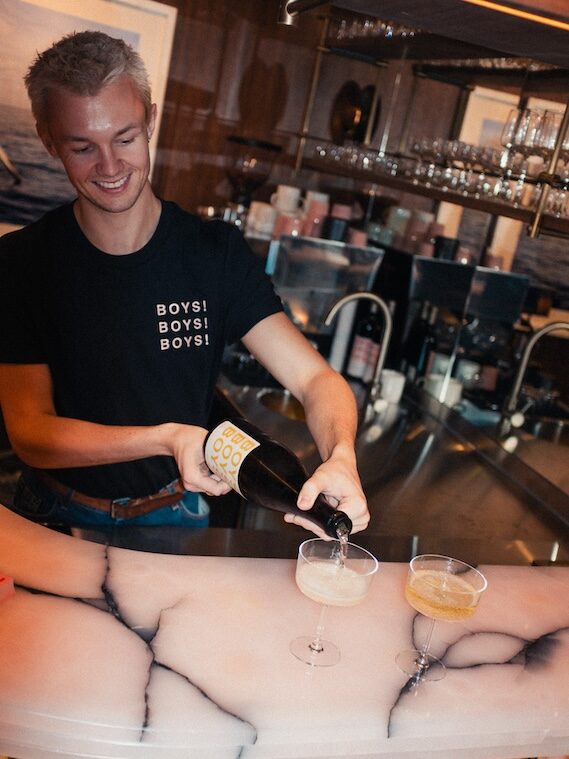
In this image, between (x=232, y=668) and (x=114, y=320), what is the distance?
0.88 meters

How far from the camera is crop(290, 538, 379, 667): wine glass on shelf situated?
1335 millimetres

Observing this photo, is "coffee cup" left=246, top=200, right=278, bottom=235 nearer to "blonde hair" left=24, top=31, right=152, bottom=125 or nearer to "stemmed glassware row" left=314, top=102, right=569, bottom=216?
"stemmed glassware row" left=314, top=102, right=569, bottom=216

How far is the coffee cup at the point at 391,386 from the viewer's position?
3.39 m

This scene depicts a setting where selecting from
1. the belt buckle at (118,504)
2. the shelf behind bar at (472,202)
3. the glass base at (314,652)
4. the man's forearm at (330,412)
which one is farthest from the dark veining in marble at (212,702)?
the shelf behind bar at (472,202)

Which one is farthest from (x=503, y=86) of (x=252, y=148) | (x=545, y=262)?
(x=252, y=148)

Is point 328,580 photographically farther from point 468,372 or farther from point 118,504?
point 468,372

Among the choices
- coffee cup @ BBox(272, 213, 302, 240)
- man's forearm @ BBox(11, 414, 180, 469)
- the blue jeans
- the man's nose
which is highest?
the man's nose

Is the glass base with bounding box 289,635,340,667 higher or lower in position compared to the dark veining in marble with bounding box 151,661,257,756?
higher

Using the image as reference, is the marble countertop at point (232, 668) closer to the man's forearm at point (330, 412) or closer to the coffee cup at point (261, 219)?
the man's forearm at point (330, 412)

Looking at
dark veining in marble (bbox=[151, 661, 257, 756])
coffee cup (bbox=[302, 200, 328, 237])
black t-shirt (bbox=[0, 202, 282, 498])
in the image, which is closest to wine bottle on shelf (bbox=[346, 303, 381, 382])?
coffee cup (bbox=[302, 200, 328, 237])

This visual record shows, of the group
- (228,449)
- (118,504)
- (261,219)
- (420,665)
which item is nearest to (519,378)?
(261,219)

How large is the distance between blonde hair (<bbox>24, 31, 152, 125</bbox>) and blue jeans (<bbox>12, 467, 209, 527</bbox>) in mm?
880

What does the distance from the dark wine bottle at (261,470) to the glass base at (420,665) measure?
238mm

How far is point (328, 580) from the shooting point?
135cm
